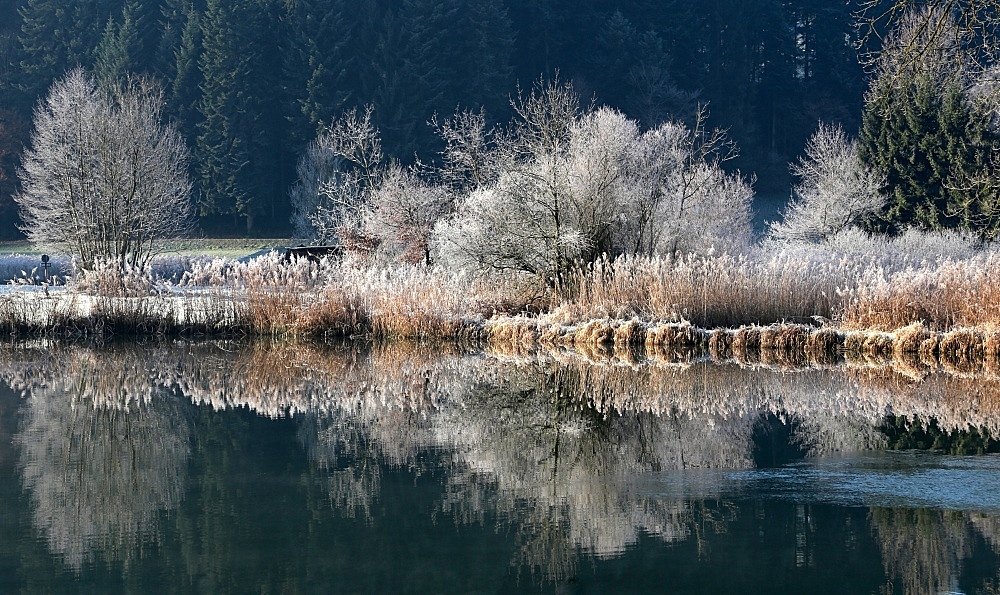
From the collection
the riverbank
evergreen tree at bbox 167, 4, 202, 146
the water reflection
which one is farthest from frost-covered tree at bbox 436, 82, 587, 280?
evergreen tree at bbox 167, 4, 202, 146

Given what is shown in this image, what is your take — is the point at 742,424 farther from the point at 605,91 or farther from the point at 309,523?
the point at 605,91

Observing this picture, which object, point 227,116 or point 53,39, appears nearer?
point 227,116

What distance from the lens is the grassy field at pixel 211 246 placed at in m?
44.6

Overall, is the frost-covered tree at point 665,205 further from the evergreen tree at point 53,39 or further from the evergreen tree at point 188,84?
the evergreen tree at point 53,39

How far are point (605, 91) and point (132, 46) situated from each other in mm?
22299

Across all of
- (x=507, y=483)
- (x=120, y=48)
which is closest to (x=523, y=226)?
(x=507, y=483)

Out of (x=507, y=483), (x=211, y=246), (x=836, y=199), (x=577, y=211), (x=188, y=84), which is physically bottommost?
(x=507, y=483)

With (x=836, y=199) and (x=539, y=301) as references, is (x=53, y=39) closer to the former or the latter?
(x=836, y=199)

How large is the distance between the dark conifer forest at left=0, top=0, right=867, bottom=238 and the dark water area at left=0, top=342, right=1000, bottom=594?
35.3 metres

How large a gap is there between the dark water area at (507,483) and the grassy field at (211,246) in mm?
32220

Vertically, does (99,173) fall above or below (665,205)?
above

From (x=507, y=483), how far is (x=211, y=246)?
42.1 meters

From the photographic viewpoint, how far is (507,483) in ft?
25.2

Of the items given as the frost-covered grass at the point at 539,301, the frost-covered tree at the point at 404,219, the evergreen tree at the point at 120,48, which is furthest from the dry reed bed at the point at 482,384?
the evergreen tree at the point at 120,48
